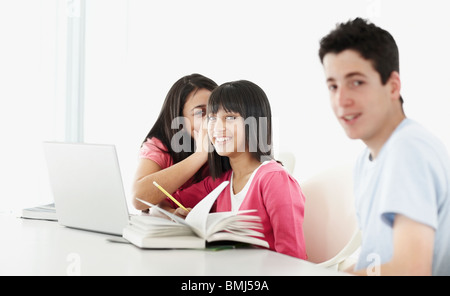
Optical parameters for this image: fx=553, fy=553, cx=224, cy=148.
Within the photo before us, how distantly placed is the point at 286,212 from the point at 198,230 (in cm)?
32

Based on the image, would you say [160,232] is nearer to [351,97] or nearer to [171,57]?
[351,97]

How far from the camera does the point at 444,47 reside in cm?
224

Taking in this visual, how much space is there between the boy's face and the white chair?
0.52 metres

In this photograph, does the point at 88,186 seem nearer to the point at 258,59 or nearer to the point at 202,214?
the point at 202,214

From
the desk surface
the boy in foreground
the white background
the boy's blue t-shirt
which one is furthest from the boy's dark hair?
the white background

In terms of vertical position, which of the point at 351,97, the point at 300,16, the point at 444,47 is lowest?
the point at 351,97

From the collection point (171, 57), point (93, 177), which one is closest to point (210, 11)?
point (171, 57)

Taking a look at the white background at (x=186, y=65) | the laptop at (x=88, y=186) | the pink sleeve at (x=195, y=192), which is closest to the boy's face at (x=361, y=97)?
the laptop at (x=88, y=186)

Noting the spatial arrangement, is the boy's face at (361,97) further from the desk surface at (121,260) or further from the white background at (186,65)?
the white background at (186,65)

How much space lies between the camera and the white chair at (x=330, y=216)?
1566 millimetres

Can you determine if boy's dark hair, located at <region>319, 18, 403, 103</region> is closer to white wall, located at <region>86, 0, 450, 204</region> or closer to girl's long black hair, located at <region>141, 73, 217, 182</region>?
girl's long black hair, located at <region>141, 73, 217, 182</region>

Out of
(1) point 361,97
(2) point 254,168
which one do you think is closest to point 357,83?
(1) point 361,97

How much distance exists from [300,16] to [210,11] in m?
0.74

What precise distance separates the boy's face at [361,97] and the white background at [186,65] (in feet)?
4.32
